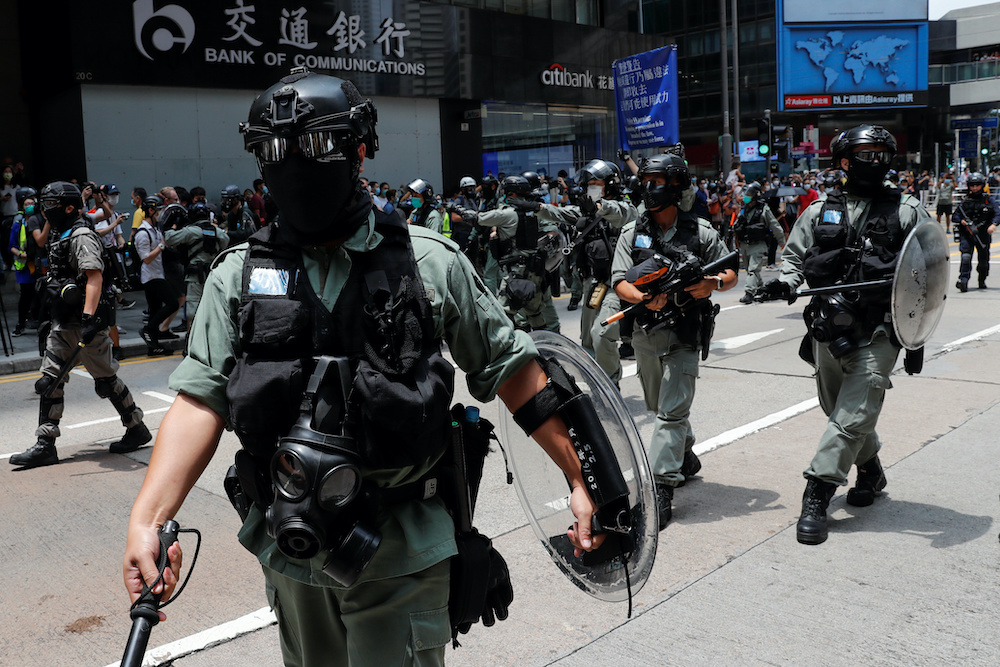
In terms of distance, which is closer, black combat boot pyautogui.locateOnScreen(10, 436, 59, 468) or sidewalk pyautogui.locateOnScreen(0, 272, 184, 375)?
black combat boot pyautogui.locateOnScreen(10, 436, 59, 468)

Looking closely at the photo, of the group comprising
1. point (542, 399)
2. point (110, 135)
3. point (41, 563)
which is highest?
point (110, 135)

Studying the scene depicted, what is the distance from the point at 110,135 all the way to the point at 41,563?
46.1 feet

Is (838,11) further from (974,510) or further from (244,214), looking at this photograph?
(974,510)

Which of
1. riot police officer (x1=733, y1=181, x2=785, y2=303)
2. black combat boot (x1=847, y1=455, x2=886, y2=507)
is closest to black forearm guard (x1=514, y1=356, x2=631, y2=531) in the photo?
black combat boot (x1=847, y1=455, x2=886, y2=507)

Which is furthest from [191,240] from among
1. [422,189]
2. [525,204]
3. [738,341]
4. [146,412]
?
[738,341]

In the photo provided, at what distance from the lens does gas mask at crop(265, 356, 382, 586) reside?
5.97ft

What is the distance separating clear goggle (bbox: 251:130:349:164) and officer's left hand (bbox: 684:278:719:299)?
9.83ft

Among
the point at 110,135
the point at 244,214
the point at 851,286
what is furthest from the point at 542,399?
the point at 110,135

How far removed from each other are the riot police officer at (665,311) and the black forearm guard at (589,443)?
8.32 feet

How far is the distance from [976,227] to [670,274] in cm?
1163

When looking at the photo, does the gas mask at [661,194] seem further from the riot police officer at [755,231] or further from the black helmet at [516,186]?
the riot police officer at [755,231]

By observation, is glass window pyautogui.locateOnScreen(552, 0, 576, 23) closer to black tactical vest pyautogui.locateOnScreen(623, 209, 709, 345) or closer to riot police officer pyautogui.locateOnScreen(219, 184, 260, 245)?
riot police officer pyautogui.locateOnScreen(219, 184, 260, 245)

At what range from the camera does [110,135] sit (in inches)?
660

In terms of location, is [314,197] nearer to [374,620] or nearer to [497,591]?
[374,620]
